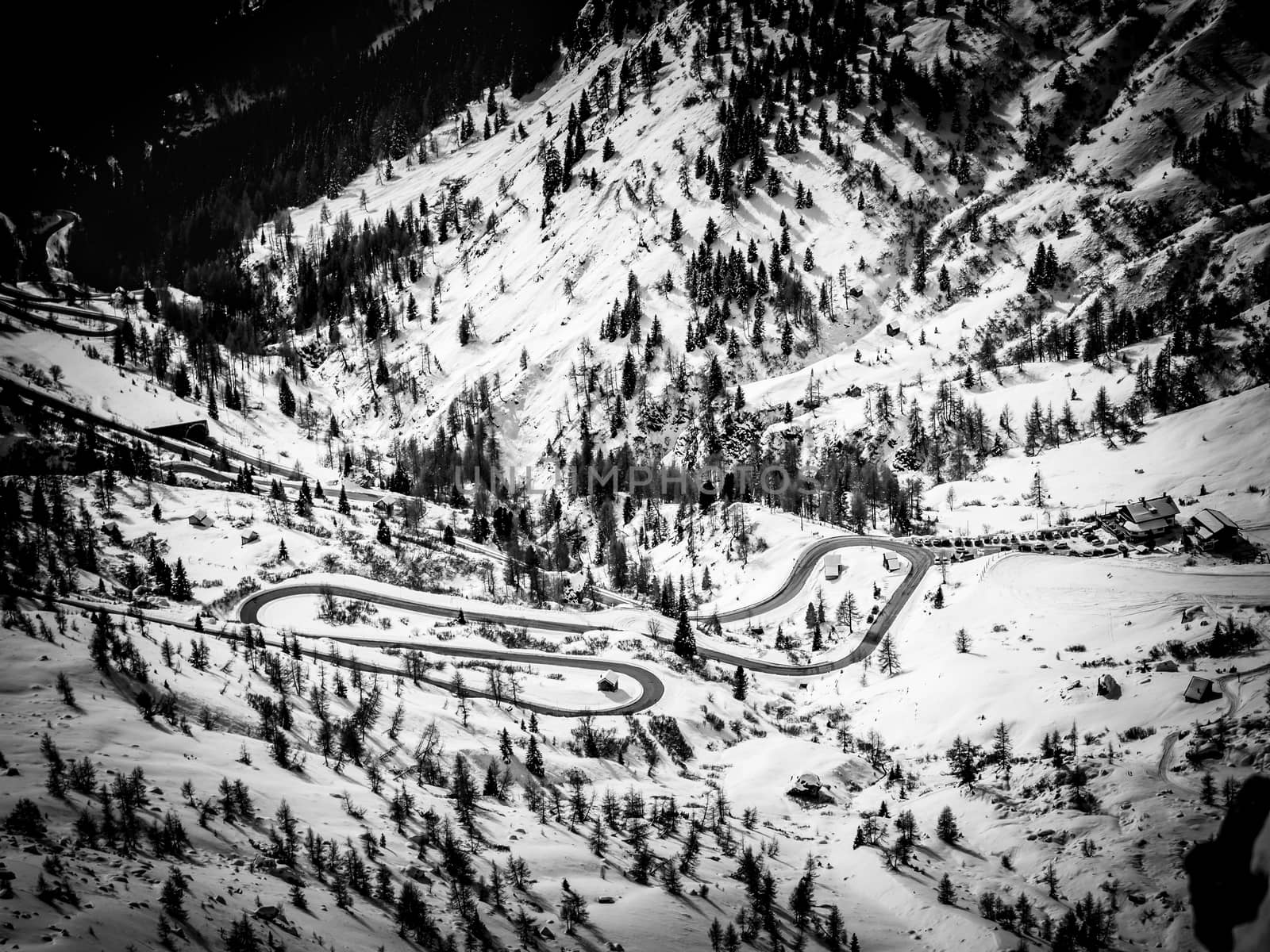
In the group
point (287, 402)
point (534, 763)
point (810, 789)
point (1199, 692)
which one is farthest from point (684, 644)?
point (287, 402)

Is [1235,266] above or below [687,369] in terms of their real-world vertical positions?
above

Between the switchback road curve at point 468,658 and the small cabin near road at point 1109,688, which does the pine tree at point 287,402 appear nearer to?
the switchback road curve at point 468,658

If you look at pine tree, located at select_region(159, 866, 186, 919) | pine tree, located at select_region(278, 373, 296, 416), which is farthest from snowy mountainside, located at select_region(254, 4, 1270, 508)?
pine tree, located at select_region(159, 866, 186, 919)

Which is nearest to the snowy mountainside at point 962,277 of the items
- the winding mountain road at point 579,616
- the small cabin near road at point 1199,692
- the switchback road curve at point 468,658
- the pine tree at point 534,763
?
the winding mountain road at point 579,616

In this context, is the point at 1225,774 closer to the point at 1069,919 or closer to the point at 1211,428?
the point at 1069,919

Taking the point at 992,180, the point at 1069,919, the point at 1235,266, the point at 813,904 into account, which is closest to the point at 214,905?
the point at 813,904

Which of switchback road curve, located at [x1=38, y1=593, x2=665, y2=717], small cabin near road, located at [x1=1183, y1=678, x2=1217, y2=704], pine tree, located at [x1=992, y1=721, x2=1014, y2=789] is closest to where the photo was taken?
small cabin near road, located at [x1=1183, y1=678, x2=1217, y2=704]

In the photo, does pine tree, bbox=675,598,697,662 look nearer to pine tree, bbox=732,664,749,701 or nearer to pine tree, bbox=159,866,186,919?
pine tree, bbox=732,664,749,701
